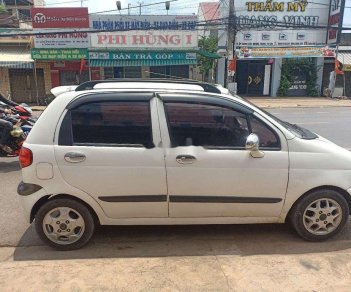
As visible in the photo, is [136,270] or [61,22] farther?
[61,22]

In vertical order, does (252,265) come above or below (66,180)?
below

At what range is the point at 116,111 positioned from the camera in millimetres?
3627

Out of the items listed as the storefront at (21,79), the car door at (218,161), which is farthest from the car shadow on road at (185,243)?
the storefront at (21,79)

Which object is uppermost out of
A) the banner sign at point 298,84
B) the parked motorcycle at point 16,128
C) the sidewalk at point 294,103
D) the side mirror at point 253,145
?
the side mirror at point 253,145

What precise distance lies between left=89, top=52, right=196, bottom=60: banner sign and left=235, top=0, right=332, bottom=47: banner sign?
594 cm

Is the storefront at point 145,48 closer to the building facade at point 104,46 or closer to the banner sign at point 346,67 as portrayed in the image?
the building facade at point 104,46

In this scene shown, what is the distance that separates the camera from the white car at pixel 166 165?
354cm

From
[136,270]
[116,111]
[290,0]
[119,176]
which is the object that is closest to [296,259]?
[136,270]

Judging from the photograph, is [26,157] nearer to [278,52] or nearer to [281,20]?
[278,52]

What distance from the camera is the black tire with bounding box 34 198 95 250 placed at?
11.8 feet

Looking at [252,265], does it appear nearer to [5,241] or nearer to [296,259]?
[296,259]

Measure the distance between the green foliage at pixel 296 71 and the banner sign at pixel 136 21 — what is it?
25.4ft

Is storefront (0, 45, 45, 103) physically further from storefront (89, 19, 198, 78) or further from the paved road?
the paved road

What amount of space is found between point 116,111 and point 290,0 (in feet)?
85.7
